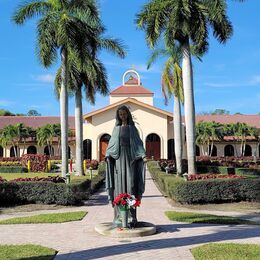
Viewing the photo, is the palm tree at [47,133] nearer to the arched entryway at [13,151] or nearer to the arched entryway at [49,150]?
the arched entryway at [49,150]

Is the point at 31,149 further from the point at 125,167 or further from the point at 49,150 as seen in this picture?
the point at 125,167

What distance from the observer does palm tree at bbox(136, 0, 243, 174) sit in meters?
19.1

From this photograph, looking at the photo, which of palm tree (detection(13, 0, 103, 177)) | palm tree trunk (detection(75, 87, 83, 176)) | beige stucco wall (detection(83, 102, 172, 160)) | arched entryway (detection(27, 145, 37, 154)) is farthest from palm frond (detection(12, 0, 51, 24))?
arched entryway (detection(27, 145, 37, 154))

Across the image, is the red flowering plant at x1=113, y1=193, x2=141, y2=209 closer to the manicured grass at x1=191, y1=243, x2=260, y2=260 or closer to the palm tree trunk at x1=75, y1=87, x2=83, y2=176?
the manicured grass at x1=191, y1=243, x2=260, y2=260

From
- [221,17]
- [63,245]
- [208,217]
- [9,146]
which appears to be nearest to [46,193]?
[208,217]

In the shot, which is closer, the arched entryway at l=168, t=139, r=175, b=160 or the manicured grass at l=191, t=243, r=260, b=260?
the manicured grass at l=191, t=243, r=260, b=260

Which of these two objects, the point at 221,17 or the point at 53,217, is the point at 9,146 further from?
the point at 53,217

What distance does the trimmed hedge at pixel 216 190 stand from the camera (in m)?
14.9

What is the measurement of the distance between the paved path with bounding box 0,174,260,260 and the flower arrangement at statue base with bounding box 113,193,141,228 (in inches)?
23.6

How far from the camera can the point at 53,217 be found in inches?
471

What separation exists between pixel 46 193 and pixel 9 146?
127 feet

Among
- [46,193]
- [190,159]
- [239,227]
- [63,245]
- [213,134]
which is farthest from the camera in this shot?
[213,134]

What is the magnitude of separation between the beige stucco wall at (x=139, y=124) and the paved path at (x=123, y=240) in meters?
35.4

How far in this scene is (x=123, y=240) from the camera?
868cm
